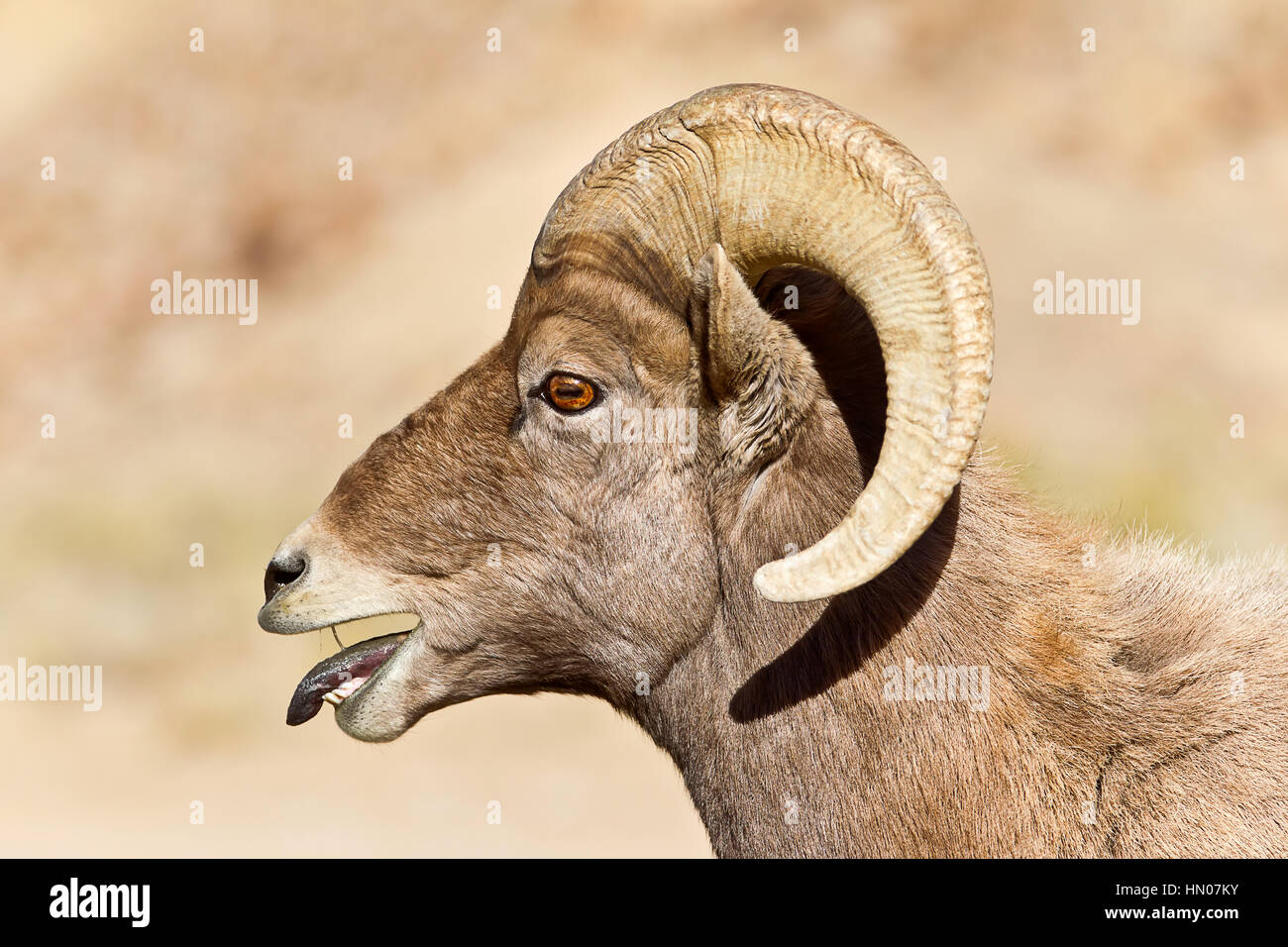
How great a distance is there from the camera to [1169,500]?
16484mm

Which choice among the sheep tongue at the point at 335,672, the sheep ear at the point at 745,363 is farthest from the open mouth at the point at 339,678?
the sheep ear at the point at 745,363

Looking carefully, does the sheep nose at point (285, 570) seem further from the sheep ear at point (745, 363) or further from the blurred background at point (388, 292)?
the blurred background at point (388, 292)

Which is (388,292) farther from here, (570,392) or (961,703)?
(961,703)

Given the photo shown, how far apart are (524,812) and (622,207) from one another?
12.8 meters

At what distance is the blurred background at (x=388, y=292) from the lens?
17.2 meters

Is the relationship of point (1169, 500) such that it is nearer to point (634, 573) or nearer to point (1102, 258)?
point (1102, 258)

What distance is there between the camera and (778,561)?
4.31 m

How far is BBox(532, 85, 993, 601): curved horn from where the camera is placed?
13.4 ft

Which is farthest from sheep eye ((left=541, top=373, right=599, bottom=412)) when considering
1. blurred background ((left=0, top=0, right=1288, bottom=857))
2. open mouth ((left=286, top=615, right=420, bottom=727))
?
blurred background ((left=0, top=0, right=1288, bottom=857))

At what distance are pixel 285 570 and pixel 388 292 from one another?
17640 mm

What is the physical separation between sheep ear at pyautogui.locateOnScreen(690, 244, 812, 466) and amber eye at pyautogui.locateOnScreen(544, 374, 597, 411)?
424mm

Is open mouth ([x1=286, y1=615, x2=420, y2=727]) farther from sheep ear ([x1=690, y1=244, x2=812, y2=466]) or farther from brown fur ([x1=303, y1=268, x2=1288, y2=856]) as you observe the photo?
sheep ear ([x1=690, y1=244, x2=812, y2=466])

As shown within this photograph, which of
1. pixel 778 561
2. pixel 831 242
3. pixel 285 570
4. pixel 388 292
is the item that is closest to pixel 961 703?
pixel 778 561

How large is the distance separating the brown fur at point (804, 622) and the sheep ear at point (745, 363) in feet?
0.04
